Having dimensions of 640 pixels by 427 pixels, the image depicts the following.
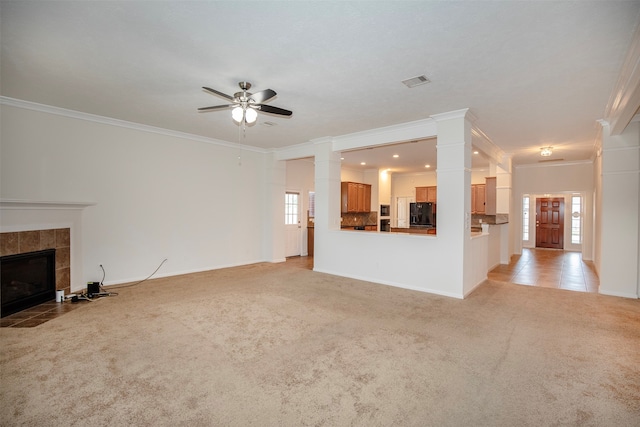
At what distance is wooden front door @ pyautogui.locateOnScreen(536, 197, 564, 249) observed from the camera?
37.6 feet

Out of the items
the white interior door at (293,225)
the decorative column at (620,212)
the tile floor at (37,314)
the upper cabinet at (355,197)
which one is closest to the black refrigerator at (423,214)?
the upper cabinet at (355,197)

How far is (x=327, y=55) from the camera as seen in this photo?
3.04m

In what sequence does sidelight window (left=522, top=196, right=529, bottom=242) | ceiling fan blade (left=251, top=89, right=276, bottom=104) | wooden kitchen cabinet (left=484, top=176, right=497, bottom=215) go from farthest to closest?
sidelight window (left=522, top=196, right=529, bottom=242)
wooden kitchen cabinet (left=484, top=176, right=497, bottom=215)
ceiling fan blade (left=251, top=89, right=276, bottom=104)

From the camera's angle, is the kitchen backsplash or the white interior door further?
the kitchen backsplash

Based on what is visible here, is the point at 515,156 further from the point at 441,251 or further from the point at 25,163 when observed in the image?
the point at 25,163

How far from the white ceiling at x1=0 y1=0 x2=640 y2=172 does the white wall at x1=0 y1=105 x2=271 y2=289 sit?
0.67 metres

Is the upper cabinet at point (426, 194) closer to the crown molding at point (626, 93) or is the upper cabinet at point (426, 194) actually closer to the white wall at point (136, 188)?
the crown molding at point (626, 93)

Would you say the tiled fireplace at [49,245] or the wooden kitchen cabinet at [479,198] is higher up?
the wooden kitchen cabinet at [479,198]

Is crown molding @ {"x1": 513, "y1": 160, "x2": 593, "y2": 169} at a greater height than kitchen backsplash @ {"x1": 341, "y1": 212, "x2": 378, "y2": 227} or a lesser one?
greater

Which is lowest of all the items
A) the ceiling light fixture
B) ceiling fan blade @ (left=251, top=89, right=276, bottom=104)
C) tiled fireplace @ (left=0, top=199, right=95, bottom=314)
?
tiled fireplace @ (left=0, top=199, right=95, bottom=314)

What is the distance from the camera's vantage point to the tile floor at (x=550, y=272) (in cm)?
591

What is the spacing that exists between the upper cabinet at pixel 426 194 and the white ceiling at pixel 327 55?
6073 millimetres

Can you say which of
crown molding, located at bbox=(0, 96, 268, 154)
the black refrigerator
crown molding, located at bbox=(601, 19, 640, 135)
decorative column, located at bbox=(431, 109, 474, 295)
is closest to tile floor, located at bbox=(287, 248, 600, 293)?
decorative column, located at bbox=(431, 109, 474, 295)

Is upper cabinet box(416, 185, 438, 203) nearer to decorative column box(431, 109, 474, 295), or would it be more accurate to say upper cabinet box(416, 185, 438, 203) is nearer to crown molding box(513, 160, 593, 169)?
crown molding box(513, 160, 593, 169)
